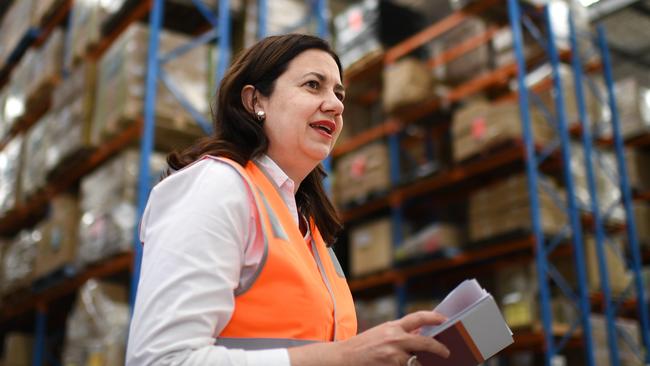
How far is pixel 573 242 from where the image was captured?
6.09 metres

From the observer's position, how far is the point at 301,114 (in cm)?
149

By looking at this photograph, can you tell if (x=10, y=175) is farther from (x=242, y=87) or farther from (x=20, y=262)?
(x=242, y=87)

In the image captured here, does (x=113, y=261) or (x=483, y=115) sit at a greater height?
(x=483, y=115)

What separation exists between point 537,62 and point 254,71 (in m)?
6.14

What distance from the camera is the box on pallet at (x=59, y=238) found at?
663 cm

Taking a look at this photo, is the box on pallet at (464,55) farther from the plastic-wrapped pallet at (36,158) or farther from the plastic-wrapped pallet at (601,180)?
the plastic-wrapped pallet at (36,158)

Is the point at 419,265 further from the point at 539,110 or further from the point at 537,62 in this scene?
the point at 537,62

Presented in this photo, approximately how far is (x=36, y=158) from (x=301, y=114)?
262 inches

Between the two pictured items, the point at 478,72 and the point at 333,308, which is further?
the point at 478,72

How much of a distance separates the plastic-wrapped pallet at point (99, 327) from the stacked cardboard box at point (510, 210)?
3.35 meters

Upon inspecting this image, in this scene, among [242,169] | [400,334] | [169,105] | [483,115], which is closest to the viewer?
[400,334]

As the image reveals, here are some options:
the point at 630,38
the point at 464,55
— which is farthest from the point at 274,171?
the point at 630,38

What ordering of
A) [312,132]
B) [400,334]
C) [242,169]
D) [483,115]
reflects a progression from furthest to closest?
[483,115]
[312,132]
[242,169]
[400,334]

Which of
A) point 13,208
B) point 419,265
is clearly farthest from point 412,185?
point 13,208
